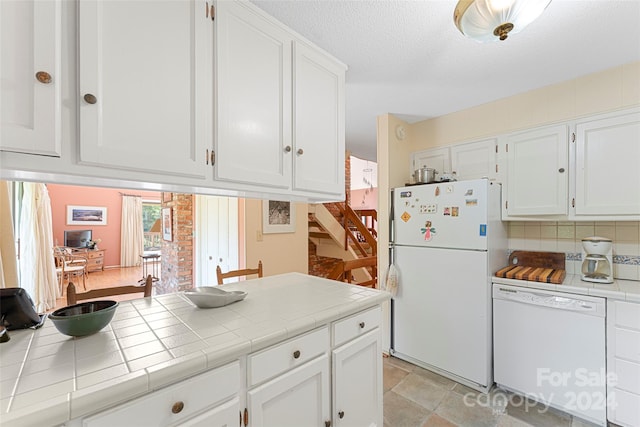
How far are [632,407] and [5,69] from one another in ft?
10.9

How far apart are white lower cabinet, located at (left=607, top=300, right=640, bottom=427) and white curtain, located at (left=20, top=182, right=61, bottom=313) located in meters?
5.79

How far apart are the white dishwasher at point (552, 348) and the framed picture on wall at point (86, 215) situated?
9105 millimetres

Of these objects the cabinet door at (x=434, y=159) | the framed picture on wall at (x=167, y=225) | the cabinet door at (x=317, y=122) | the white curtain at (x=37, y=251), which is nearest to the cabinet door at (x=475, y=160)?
the cabinet door at (x=434, y=159)

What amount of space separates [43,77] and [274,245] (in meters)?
2.55

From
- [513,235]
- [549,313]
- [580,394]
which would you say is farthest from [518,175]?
[580,394]

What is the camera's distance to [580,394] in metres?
1.79

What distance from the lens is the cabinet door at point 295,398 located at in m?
0.97

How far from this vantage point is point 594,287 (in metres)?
1.78

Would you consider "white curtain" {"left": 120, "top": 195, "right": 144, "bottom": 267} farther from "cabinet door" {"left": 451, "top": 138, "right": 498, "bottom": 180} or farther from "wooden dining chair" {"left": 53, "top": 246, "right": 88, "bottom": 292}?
"cabinet door" {"left": 451, "top": 138, "right": 498, "bottom": 180}

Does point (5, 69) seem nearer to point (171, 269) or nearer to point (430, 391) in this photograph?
point (430, 391)

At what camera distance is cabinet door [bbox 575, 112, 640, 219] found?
70.6 inches

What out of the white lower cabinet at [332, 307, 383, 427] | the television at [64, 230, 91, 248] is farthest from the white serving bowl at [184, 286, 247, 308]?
the television at [64, 230, 91, 248]

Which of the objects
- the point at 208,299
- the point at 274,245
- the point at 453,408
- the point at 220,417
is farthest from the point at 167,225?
the point at 453,408

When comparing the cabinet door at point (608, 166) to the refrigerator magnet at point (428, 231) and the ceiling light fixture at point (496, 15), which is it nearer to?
the refrigerator magnet at point (428, 231)
